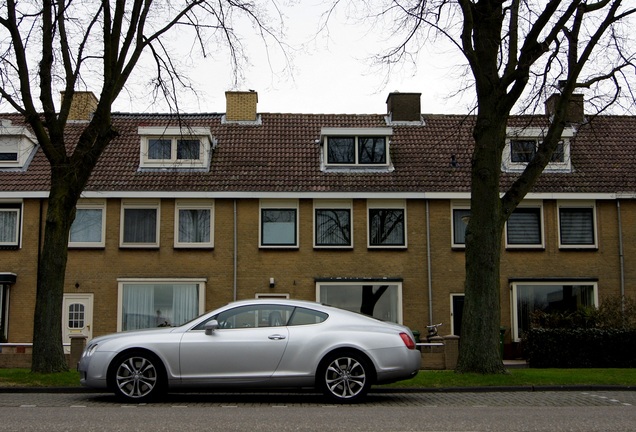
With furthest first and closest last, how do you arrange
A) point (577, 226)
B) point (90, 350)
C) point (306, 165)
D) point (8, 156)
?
point (306, 165), point (8, 156), point (577, 226), point (90, 350)

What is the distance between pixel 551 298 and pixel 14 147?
741 inches

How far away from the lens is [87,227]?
88.7 feet

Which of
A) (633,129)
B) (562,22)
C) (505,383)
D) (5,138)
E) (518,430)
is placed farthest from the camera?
(633,129)

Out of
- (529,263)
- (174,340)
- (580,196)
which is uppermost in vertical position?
(580,196)

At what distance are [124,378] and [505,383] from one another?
6821mm

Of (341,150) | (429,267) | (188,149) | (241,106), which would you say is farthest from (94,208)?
(429,267)

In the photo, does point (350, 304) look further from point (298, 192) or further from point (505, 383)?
point (505, 383)

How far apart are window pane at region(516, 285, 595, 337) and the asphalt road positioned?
511 inches

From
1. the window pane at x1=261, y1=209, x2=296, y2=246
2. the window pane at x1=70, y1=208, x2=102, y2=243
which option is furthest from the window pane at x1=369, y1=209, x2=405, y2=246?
the window pane at x1=70, y1=208, x2=102, y2=243

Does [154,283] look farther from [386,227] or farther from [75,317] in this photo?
[386,227]

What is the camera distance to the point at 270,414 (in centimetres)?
1067

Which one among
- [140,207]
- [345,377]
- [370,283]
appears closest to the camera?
[345,377]

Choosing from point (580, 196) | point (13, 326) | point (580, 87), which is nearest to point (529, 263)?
point (580, 196)

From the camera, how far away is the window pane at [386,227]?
27.3 m
